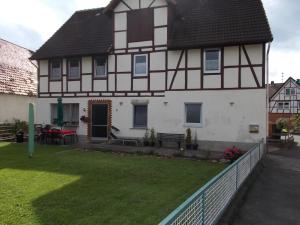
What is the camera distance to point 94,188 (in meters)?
8.03

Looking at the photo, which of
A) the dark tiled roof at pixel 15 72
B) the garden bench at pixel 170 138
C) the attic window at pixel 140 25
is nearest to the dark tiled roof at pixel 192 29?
the attic window at pixel 140 25

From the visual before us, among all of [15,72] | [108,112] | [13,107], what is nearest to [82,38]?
[108,112]

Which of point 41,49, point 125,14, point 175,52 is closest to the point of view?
point 175,52

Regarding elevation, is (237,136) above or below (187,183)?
above

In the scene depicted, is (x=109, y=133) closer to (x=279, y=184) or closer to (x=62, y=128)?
(x=62, y=128)

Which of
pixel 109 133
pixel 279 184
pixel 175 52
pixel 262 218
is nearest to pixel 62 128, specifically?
pixel 109 133

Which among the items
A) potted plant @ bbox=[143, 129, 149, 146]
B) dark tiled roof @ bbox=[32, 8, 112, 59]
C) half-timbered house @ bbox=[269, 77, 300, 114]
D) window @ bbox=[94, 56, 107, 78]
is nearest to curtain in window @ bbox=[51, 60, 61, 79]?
dark tiled roof @ bbox=[32, 8, 112, 59]

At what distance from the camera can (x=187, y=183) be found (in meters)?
8.77

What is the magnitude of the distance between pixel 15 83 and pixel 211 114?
605 inches

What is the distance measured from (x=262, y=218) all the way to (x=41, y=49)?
1810cm

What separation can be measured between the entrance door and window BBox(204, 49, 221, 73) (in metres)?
6.46

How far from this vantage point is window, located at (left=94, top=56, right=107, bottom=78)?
1861 cm

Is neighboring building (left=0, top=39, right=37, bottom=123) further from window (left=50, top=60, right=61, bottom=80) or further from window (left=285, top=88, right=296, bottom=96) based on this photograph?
window (left=285, top=88, right=296, bottom=96)

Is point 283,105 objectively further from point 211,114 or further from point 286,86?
point 211,114
